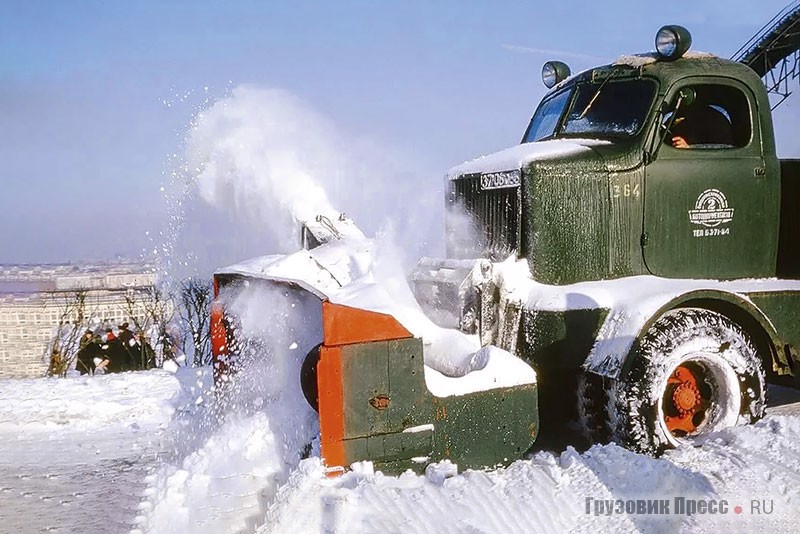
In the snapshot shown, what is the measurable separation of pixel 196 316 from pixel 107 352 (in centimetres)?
341

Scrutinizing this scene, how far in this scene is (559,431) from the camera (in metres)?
5.32

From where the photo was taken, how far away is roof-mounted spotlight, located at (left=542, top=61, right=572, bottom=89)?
643 centimetres

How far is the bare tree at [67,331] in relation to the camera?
10938mm

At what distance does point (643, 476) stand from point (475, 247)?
7.52 feet

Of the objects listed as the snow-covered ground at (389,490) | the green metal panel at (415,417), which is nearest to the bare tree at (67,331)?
the snow-covered ground at (389,490)

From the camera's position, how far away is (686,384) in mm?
4707

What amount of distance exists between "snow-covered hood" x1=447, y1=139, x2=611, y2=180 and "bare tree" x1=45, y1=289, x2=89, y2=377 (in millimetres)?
8109

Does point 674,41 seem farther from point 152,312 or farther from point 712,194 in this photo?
point 152,312

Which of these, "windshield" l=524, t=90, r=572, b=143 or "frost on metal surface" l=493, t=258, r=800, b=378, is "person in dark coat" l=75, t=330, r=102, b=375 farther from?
"frost on metal surface" l=493, t=258, r=800, b=378

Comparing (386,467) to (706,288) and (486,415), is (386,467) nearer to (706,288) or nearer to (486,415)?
(486,415)

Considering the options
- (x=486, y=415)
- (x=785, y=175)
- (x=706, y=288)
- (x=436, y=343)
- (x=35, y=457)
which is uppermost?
(x=785, y=175)

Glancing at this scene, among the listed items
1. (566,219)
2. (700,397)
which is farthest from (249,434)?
(700,397)

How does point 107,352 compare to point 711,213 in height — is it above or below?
below

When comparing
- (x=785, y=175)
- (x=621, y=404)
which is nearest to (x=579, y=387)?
(x=621, y=404)
